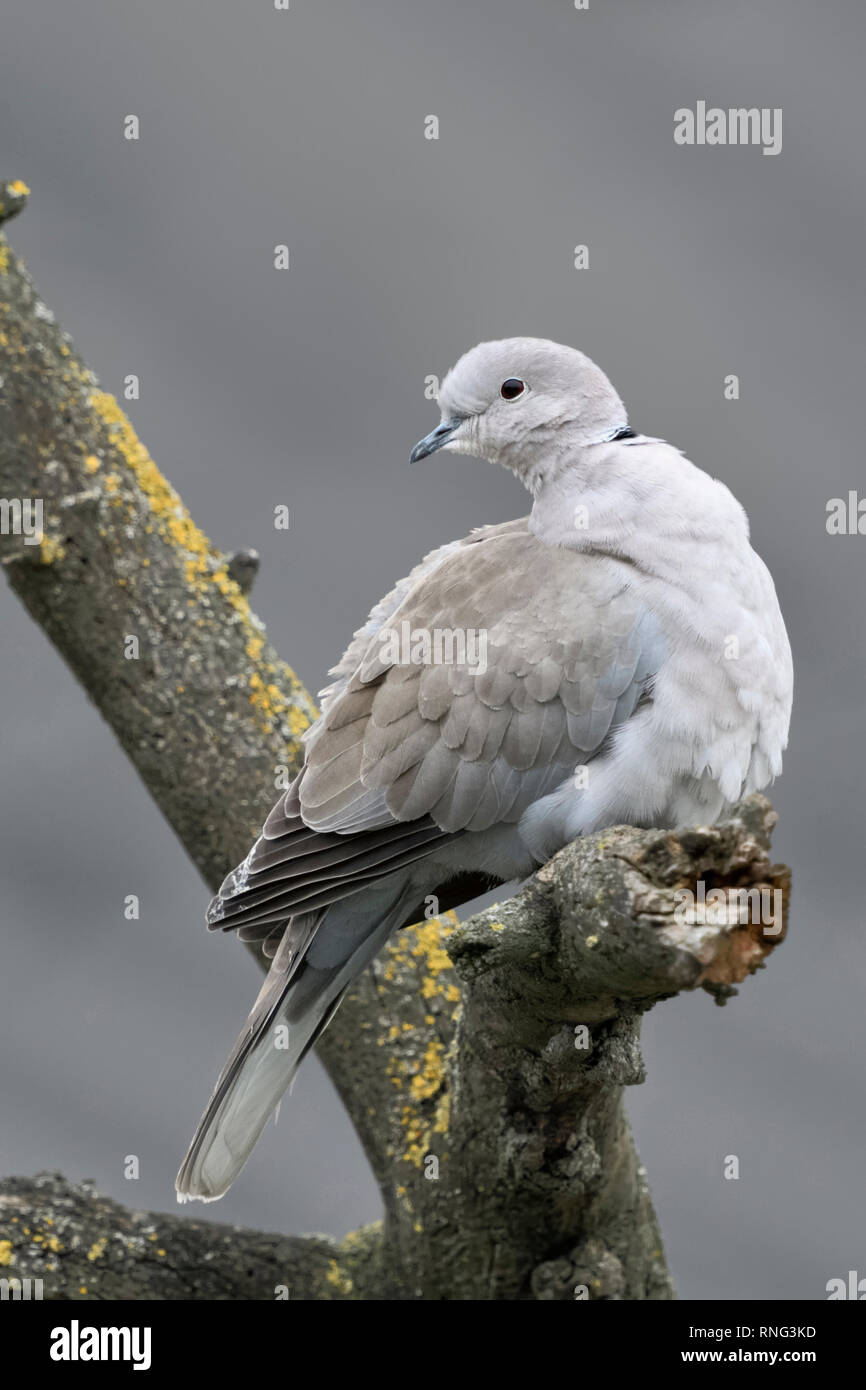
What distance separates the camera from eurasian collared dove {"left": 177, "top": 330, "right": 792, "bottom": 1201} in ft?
8.47

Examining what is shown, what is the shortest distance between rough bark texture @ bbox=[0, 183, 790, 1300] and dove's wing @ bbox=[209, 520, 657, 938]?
30 centimetres

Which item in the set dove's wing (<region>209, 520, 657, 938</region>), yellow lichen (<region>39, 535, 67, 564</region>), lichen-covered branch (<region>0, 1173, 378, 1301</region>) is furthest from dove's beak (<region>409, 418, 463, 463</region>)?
lichen-covered branch (<region>0, 1173, 378, 1301</region>)

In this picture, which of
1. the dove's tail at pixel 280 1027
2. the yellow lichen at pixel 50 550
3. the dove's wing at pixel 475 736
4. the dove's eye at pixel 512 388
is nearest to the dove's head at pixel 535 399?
the dove's eye at pixel 512 388

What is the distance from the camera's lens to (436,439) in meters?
2.92

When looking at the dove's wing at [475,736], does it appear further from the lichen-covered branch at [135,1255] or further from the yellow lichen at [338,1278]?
the yellow lichen at [338,1278]

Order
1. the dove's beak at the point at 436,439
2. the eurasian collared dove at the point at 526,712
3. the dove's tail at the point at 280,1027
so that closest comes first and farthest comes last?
the eurasian collared dove at the point at 526,712 < the dove's tail at the point at 280,1027 < the dove's beak at the point at 436,439

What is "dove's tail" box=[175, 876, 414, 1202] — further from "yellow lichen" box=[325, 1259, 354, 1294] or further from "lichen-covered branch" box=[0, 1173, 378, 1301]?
"yellow lichen" box=[325, 1259, 354, 1294]

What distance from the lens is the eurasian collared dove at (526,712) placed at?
258cm

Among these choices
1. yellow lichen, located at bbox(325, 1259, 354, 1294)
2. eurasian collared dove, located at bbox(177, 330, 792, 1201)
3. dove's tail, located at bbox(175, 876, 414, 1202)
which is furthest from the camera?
yellow lichen, located at bbox(325, 1259, 354, 1294)

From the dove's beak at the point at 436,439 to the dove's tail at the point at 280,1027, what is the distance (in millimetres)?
837

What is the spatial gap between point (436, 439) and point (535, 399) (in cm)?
22

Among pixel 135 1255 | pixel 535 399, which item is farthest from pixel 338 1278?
pixel 535 399

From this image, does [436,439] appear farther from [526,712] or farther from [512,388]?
[526,712]

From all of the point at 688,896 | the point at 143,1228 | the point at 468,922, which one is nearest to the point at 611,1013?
the point at 468,922
